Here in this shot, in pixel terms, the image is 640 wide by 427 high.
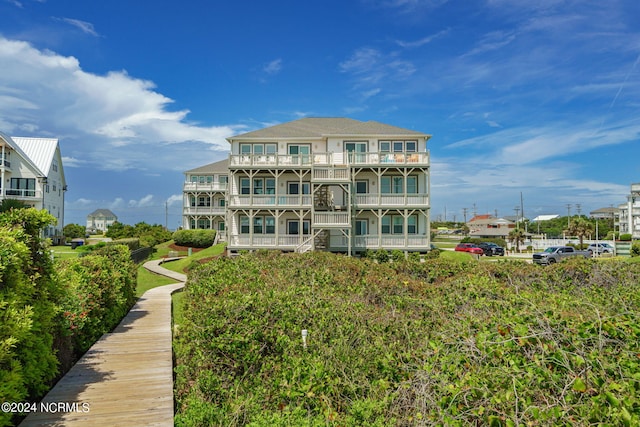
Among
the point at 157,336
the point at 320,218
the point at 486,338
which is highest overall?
the point at 320,218

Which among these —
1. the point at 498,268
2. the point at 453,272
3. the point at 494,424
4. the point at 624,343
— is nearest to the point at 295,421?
the point at 494,424

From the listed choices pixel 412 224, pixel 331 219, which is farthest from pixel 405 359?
pixel 412 224

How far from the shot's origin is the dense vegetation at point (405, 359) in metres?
3.55

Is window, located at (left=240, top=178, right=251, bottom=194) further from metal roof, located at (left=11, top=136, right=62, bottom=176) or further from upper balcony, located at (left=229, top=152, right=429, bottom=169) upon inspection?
metal roof, located at (left=11, top=136, right=62, bottom=176)

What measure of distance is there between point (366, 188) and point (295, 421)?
27.1 metres

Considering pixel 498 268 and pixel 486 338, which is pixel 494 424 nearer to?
pixel 486 338

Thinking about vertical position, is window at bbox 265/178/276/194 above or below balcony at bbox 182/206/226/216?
above

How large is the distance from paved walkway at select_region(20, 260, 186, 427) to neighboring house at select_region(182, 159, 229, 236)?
46303 millimetres

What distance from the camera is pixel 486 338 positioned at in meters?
4.37

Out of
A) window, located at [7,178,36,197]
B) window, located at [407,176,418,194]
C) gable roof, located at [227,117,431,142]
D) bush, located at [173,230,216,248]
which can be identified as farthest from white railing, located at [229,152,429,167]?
window, located at [7,178,36,197]

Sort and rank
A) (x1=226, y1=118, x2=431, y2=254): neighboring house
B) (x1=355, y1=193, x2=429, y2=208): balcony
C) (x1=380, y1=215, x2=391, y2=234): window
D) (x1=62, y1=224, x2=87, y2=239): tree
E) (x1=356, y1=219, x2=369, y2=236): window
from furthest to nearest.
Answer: (x1=62, y1=224, x2=87, y2=239): tree
(x1=380, y1=215, x2=391, y2=234): window
(x1=356, y1=219, x2=369, y2=236): window
(x1=355, y1=193, x2=429, y2=208): balcony
(x1=226, y1=118, x2=431, y2=254): neighboring house

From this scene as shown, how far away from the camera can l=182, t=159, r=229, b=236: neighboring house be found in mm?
53750

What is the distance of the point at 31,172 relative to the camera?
146 feet

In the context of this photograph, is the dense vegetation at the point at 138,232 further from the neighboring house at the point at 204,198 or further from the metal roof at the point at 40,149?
the metal roof at the point at 40,149
